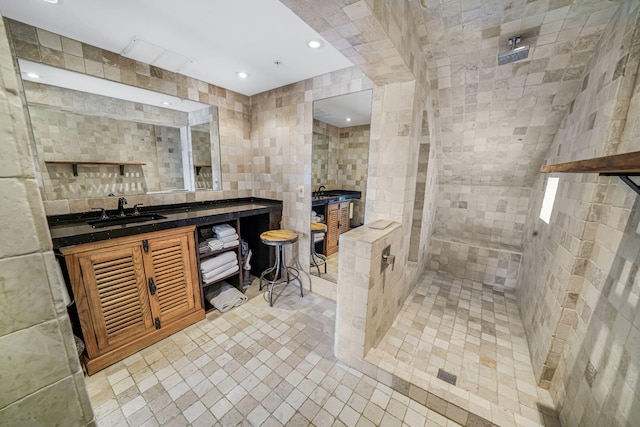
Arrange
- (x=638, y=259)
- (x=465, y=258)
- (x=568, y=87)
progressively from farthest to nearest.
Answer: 1. (x=465, y=258)
2. (x=568, y=87)
3. (x=638, y=259)

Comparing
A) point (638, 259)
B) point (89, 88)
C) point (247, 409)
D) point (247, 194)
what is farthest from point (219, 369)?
point (89, 88)

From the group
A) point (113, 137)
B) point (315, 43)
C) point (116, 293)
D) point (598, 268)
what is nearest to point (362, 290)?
point (598, 268)

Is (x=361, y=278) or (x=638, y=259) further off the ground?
(x=638, y=259)

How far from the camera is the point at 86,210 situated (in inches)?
72.4

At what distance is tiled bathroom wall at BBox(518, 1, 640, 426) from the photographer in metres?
0.94

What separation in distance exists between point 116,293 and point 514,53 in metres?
3.22

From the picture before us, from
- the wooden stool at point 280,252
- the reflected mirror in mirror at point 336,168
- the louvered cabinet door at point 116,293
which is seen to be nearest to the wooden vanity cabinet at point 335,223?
the reflected mirror in mirror at point 336,168

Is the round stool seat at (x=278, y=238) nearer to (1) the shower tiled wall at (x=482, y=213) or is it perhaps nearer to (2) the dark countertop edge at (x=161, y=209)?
(2) the dark countertop edge at (x=161, y=209)

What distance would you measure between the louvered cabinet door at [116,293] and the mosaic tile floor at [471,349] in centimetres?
179

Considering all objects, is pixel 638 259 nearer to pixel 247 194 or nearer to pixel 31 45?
pixel 247 194

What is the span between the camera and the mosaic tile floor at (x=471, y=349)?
1379mm

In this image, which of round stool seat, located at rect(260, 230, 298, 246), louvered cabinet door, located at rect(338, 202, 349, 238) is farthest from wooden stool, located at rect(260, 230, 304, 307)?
louvered cabinet door, located at rect(338, 202, 349, 238)

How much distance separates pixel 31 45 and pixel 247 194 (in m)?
1.98

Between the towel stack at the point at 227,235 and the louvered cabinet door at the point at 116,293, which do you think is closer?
the louvered cabinet door at the point at 116,293
